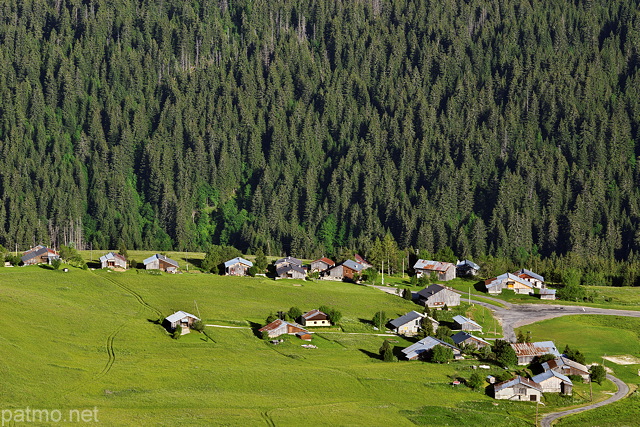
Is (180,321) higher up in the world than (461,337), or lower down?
higher up

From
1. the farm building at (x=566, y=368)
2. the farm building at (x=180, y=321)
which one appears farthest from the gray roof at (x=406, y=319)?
the farm building at (x=180, y=321)

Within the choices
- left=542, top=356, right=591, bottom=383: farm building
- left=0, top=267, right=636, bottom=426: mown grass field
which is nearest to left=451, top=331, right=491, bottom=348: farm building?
left=0, top=267, right=636, bottom=426: mown grass field

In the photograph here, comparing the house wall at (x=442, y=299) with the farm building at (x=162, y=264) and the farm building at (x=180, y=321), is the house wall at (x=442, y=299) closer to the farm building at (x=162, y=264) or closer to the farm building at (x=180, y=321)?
the farm building at (x=180, y=321)

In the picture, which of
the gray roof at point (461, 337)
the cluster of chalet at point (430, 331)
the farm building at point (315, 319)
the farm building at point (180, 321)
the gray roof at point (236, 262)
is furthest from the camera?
the gray roof at point (236, 262)

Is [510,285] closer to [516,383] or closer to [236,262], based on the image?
[236,262]

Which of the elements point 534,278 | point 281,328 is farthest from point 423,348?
point 534,278

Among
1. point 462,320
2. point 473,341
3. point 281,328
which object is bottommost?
point 462,320

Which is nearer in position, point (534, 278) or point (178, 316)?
point (178, 316)
